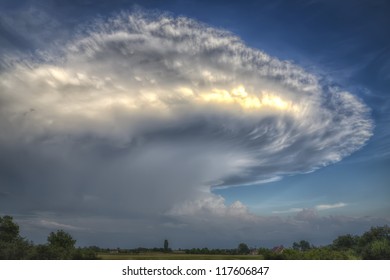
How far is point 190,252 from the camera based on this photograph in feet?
67.4

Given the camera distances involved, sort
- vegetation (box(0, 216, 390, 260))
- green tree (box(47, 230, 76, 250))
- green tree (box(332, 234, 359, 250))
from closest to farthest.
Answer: vegetation (box(0, 216, 390, 260))
green tree (box(47, 230, 76, 250))
green tree (box(332, 234, 359, 250))

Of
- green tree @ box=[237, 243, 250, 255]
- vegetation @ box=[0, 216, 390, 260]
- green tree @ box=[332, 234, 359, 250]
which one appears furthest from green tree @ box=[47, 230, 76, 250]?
green tree @ box=[332, 234, 359, 250]

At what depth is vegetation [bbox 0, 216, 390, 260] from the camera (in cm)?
2041

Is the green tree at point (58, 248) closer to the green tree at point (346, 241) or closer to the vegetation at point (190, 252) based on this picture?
the vegetation at point (190, 252)

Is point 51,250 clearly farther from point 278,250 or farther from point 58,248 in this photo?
point 278,250

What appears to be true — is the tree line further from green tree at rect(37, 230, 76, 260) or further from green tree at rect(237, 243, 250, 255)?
green tree at rect(237, 243, 250, 255)

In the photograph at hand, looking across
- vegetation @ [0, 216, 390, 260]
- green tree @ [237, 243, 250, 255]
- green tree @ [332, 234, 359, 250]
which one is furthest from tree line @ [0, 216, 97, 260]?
green tree @ [332, 234, 359, 250]

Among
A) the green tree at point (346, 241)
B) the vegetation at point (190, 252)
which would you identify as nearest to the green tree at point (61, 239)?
the vegetation at point (190, 252)

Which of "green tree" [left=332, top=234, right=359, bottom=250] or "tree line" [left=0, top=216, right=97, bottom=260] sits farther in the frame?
"green tree" [left=332, top=234, right=359, bottom=250]

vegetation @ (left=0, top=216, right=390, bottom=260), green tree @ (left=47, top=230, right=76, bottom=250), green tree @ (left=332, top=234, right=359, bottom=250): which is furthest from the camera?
green tree @ (left=332, top=234, right=359, bottom=250)
